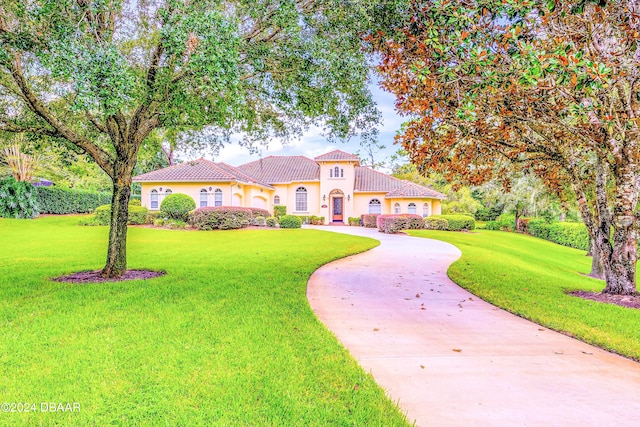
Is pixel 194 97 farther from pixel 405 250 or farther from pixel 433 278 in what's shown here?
pixel 405 250

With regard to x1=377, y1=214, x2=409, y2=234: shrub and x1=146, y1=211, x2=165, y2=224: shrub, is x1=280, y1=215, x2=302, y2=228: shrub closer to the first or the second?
x1=377, y1=214, x2=409, y2=234: shrub

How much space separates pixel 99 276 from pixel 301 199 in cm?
2339

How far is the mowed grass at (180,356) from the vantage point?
108 inches

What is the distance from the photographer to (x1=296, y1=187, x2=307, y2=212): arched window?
101 feet

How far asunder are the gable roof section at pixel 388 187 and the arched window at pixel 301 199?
455 cm

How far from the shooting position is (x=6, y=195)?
21.5 m

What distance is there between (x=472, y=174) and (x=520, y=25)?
4.47 metres

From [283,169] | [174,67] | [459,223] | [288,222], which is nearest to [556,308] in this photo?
[174,67]

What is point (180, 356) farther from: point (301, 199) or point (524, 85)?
point (301, 199)

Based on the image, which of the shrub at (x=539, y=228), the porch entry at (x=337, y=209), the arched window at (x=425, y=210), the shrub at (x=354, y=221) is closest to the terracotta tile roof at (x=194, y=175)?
the porch entry at (x=337, y=209)

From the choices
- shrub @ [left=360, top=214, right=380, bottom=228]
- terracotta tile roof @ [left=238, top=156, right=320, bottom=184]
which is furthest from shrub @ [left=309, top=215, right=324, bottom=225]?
shrub @ [left=360, top=214, right=380, bottom=228]

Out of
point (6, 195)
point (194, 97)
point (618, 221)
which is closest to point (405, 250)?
point (618, 221)

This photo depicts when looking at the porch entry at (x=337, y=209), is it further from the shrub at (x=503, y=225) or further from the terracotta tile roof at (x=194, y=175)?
the shrub at (x=503, y=225)

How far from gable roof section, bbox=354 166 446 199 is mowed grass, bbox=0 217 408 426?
21.8 m
